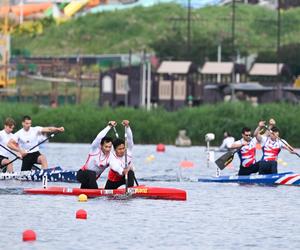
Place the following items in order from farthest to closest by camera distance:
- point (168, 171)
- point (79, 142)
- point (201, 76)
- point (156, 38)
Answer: point (156, 38) < point (201, 76) < point (79, 142) < point (168, 171)

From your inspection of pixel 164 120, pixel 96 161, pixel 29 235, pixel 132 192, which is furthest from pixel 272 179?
pixel 164 120

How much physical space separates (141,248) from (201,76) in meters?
71.9

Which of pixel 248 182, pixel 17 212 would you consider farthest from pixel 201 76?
pixel 17 212

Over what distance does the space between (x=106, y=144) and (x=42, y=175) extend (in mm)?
5240

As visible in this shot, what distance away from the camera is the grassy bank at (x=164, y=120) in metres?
66.0

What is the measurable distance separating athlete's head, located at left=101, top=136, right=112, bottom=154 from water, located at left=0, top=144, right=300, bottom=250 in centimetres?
112

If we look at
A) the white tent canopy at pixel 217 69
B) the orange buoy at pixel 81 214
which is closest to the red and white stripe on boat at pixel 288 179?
the orange buoy at pixel 81 214

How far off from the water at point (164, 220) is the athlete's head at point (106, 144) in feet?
3.66

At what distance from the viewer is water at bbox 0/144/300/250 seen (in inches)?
1057

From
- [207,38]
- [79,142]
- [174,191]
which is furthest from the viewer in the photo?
[207,38]

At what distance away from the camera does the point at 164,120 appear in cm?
6769

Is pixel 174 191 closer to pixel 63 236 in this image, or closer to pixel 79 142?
pixel 63 236

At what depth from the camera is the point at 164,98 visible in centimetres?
9088

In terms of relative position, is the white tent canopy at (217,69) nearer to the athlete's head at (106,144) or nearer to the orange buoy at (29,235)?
the athlete's head at (106,144)
